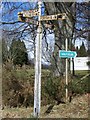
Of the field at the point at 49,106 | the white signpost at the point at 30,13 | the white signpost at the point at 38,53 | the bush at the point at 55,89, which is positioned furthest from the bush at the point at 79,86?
the white signpost at the point at 30,13

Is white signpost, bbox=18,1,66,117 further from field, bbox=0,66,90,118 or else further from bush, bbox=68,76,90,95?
bush, bbox=68,76,90,95

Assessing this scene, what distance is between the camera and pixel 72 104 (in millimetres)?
10750

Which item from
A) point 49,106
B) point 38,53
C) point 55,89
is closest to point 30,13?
point 38,53

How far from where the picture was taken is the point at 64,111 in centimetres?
991

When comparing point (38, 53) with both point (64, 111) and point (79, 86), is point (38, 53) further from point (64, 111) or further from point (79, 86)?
point (79, 86)

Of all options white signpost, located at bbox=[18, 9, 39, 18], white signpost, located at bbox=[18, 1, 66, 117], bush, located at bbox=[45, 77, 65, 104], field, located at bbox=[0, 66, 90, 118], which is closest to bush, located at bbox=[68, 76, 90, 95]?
field, located at bbox=[0, 66, 90, 118]

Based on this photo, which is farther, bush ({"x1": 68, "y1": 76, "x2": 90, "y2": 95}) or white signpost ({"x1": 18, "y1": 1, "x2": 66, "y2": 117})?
bush ({"x1": 68, "y1": 76, "x2": 90, "y2": 95})

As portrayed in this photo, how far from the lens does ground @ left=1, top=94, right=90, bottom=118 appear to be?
30.8 feet

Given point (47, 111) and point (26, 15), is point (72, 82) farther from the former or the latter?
point (26, 15)

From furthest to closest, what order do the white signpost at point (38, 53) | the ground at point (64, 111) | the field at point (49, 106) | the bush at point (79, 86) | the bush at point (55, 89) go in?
the bush at point (79, 86)
the bush at point (55, 89)
the field at point (49, 106)
the ground at point (64, 111)
the white signpost at point (38, 53)

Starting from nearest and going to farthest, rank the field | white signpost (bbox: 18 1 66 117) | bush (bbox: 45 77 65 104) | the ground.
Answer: white signpost (bbox: 18 1 66 117)
the ground
the field
bush (bbox: 45 77 65 104)

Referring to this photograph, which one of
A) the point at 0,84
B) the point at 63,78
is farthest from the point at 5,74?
the point at 63,78

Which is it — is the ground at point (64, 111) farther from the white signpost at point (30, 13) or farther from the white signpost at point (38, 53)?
the white signpost at point (30, 13)

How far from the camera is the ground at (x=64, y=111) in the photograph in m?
9.38
